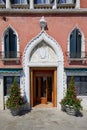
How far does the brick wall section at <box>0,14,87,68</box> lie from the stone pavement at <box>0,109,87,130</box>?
3.93 m

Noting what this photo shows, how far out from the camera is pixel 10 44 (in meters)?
13.8

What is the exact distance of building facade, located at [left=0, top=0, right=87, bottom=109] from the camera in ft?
44.3

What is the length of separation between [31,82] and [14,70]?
1.77m

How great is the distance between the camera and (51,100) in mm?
15398

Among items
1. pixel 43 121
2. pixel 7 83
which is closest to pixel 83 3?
pixel 7 83

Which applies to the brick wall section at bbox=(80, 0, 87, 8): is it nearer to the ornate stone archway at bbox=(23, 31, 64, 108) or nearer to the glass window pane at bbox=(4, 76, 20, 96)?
the ornate stone archway at bbox=(23, 31, 64, 108)

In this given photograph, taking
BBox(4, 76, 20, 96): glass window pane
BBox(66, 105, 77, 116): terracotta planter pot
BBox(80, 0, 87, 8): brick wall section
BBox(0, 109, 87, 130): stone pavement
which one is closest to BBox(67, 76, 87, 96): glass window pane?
BBox(0, 109, 87, 130): stone pavement

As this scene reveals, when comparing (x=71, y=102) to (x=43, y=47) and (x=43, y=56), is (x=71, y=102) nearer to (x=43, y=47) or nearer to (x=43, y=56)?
(x=43, y=56)

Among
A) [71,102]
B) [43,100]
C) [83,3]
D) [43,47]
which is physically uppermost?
[83,3]

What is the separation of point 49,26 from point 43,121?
7.23 meters

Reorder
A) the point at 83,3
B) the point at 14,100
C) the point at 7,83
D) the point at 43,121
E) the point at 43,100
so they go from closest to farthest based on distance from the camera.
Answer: the point at 43,121, the point at 14,100, the point at 7,83, the point at 83,3, the point at 43,100

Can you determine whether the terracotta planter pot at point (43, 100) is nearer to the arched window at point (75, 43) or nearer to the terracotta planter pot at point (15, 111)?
the terracotta planter pot at point (15, 111)

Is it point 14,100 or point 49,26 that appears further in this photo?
point 49,26

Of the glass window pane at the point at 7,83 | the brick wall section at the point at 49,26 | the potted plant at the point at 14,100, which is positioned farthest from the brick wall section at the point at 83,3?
the potted plant at the point at 14,100
